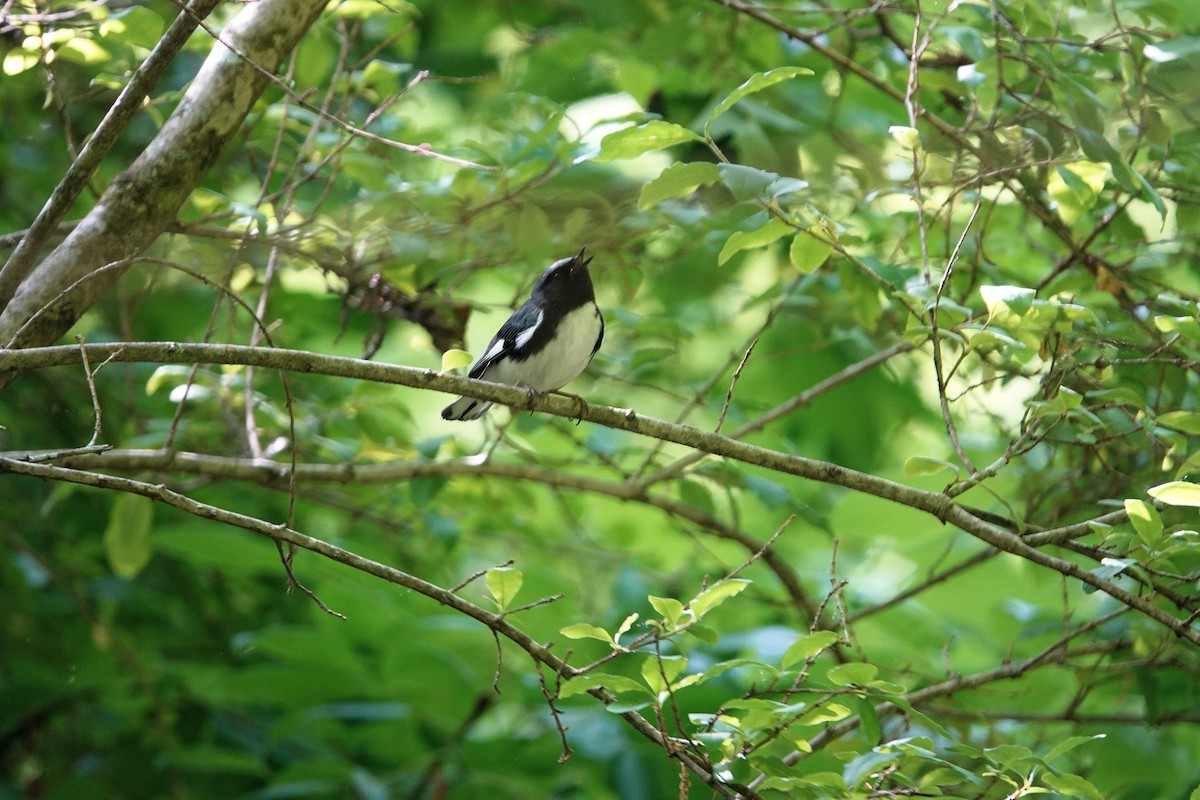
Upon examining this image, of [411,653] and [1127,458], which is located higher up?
[1127,458]

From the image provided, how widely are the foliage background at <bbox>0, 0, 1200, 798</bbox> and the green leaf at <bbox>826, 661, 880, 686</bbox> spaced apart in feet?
0.19

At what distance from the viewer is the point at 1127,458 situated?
10.3ft

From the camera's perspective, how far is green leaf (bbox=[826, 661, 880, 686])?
1.82 metres

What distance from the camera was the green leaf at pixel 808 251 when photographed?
237 cm

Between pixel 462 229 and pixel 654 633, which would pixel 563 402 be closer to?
pixel 462 229

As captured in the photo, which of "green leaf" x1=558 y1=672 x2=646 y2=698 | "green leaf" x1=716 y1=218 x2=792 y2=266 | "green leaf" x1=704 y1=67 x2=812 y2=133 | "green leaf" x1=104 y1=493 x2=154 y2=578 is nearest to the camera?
"green leaf" x1=558 y1=672 x2=646 y2=698

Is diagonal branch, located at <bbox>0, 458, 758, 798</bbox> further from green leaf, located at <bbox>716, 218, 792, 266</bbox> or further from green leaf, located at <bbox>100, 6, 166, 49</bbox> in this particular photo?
green leaf, located at <bbox>100, 6, 166, 49</bbox>

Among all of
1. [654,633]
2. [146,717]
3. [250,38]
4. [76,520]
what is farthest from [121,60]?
[146,717]

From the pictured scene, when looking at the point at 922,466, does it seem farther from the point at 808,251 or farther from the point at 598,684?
the point at 598,684

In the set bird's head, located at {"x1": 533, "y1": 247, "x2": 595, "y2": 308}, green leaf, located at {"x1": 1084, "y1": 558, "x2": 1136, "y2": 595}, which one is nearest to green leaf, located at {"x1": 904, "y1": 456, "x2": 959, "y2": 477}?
green leaf, located at {"x1": 1084, "y1": 558, "x2": 1136, "y2": 595}

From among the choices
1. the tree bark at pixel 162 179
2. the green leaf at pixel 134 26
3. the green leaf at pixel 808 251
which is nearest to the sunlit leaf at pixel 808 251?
the green leaf at pixel 808 251

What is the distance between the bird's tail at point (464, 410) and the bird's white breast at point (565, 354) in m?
0.19

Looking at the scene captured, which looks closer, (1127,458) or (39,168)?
(1127,458)

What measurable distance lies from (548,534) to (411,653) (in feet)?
5.42
